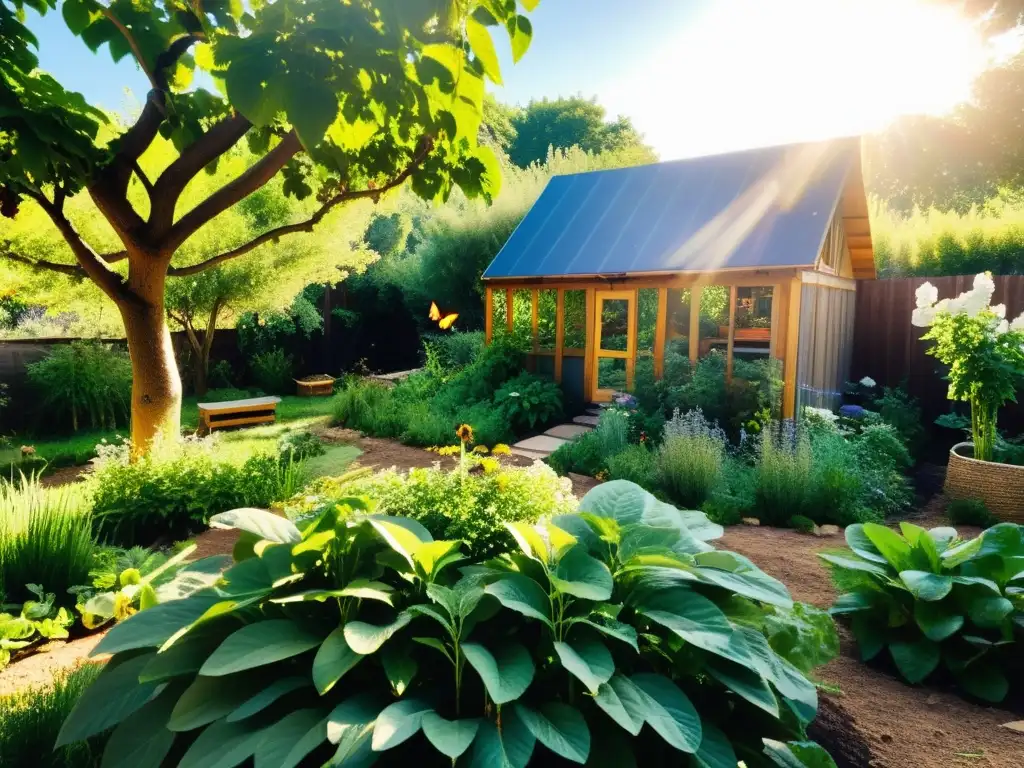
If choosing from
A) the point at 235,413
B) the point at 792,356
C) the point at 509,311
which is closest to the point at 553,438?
the point at 509,311

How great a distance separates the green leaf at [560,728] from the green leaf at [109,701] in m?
0.96

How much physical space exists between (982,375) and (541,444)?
16.2 feet

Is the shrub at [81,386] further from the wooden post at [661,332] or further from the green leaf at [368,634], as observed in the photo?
the green leaf at [368,634]

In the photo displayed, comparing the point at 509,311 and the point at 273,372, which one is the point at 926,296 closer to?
the point at 509,311

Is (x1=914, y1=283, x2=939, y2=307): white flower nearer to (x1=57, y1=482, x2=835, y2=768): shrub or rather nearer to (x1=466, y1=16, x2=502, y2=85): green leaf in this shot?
(x1=57, y1=482, x2=835, y2=768): shrub

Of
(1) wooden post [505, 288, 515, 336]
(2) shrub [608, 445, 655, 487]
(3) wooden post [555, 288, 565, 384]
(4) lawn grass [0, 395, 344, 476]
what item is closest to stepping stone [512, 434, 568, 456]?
(2) shrub [608, 445, 655, 487]

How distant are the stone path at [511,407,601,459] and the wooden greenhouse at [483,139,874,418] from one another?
0.53 metres

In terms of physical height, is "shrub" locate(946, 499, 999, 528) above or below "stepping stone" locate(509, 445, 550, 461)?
below

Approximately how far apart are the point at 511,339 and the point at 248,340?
7.45 metres

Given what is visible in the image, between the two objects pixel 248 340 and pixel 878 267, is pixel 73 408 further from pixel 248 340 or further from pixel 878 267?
pixel 878 267

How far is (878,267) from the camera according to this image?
39.0ft

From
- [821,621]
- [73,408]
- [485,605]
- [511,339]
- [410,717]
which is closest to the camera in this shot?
[410,717]

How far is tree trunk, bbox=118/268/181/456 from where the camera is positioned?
14.4 feet

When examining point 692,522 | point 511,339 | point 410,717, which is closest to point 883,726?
point 692,522
